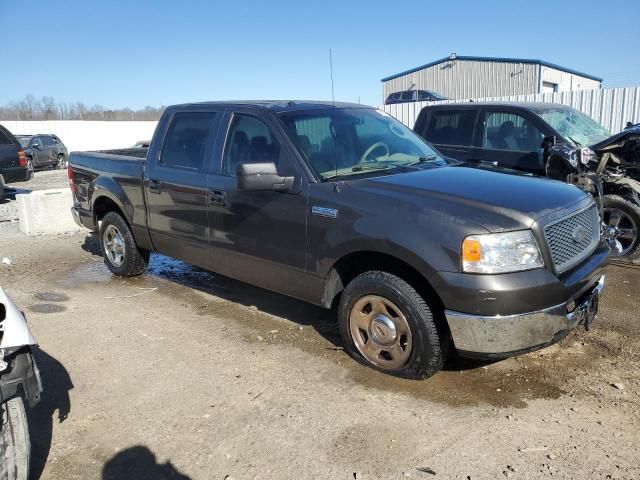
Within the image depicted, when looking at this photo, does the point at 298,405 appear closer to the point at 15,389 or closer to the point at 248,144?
the point at 15,389

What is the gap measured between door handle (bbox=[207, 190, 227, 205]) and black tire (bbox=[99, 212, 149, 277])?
6.02 ft

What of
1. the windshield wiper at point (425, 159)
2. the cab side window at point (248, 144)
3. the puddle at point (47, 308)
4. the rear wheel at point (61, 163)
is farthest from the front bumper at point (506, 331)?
the rear wheel at point (61, 163)

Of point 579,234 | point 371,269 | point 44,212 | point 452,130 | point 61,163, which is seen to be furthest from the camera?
point 61,163

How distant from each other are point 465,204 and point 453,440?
1.40 m

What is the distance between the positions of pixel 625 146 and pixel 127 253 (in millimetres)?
5963

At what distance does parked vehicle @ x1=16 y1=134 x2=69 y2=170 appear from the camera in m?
22.2

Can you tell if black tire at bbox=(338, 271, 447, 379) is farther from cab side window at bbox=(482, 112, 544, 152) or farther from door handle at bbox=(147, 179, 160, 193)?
cab side window at bbox=(482, 112, 544, 152)

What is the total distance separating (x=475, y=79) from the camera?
1247 inches

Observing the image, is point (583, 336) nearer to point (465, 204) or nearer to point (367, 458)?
point (465, 204)

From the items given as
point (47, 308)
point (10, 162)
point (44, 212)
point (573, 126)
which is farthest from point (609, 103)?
point (10, 162)

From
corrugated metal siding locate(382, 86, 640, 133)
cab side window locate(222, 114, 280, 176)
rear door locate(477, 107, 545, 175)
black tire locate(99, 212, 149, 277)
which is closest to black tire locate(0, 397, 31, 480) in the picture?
cab side window locate(222, 114, 280, 176)

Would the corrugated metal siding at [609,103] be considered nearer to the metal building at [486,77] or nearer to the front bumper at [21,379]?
the front bumper at [21,379]

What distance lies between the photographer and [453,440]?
3.07 metres

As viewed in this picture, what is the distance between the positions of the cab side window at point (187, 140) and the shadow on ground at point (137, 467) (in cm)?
261
